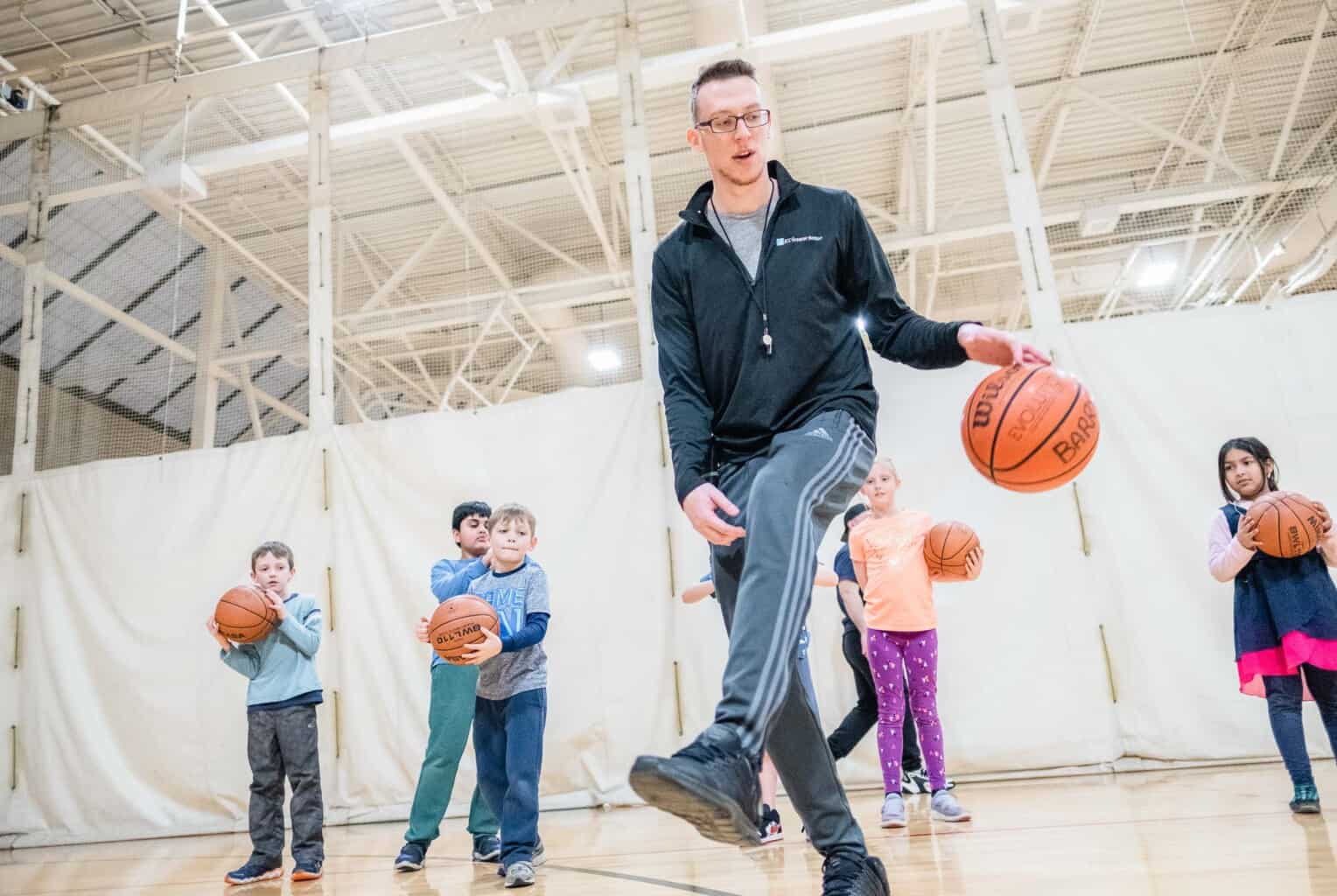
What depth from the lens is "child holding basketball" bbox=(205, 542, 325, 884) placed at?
345cm

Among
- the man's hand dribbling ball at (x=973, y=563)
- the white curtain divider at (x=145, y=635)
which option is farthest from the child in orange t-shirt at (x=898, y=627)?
the white curtain divider at (x=145, y=635)

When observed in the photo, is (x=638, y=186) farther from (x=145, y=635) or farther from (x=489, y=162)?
(x=145, y=635)

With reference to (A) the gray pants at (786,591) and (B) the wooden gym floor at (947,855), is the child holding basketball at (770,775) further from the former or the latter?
(A) the gray pants at (786,591)

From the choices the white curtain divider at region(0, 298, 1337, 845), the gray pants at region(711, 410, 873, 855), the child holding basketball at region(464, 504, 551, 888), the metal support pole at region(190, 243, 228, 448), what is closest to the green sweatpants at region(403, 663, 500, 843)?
the child holding basketball at region(464, 504, 551, 888)

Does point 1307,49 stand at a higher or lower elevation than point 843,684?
higher

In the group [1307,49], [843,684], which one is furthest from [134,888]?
[1307,49]

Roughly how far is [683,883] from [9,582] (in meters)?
5.37

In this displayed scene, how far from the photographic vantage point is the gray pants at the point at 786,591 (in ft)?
4.73

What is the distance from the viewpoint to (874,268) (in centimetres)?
189

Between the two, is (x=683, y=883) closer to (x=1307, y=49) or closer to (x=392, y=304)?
(x=392, y=304)

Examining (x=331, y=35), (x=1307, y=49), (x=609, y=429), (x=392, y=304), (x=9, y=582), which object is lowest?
(x=9, y=582)

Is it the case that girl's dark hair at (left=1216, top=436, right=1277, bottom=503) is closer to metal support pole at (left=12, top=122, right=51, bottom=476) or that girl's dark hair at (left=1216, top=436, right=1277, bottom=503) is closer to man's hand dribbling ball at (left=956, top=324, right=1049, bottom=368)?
man's hand dribbling ball at (left=956, top=324, right=1049, bottom=368)

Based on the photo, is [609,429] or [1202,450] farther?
[609,429]

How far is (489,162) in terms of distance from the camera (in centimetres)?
713
